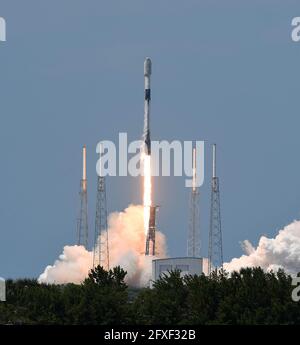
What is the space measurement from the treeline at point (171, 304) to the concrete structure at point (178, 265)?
30.1 m

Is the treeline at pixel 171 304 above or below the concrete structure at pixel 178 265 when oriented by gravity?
below

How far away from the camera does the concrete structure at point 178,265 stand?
618 feet

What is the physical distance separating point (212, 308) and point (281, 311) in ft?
27.0

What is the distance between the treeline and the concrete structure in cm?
3005

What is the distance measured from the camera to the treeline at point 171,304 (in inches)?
5433

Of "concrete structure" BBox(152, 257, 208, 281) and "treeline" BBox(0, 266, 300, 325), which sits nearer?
"treeline" BBox(0, 266, 300, 325)

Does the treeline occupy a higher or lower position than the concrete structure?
lower

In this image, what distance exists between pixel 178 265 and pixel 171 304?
44.5 metres

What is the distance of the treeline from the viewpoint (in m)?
138

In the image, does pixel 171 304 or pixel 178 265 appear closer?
pixel 171 304

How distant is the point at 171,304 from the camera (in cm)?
14462

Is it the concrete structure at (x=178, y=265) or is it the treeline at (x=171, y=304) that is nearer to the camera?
the treeline at (x=171, y=304)
